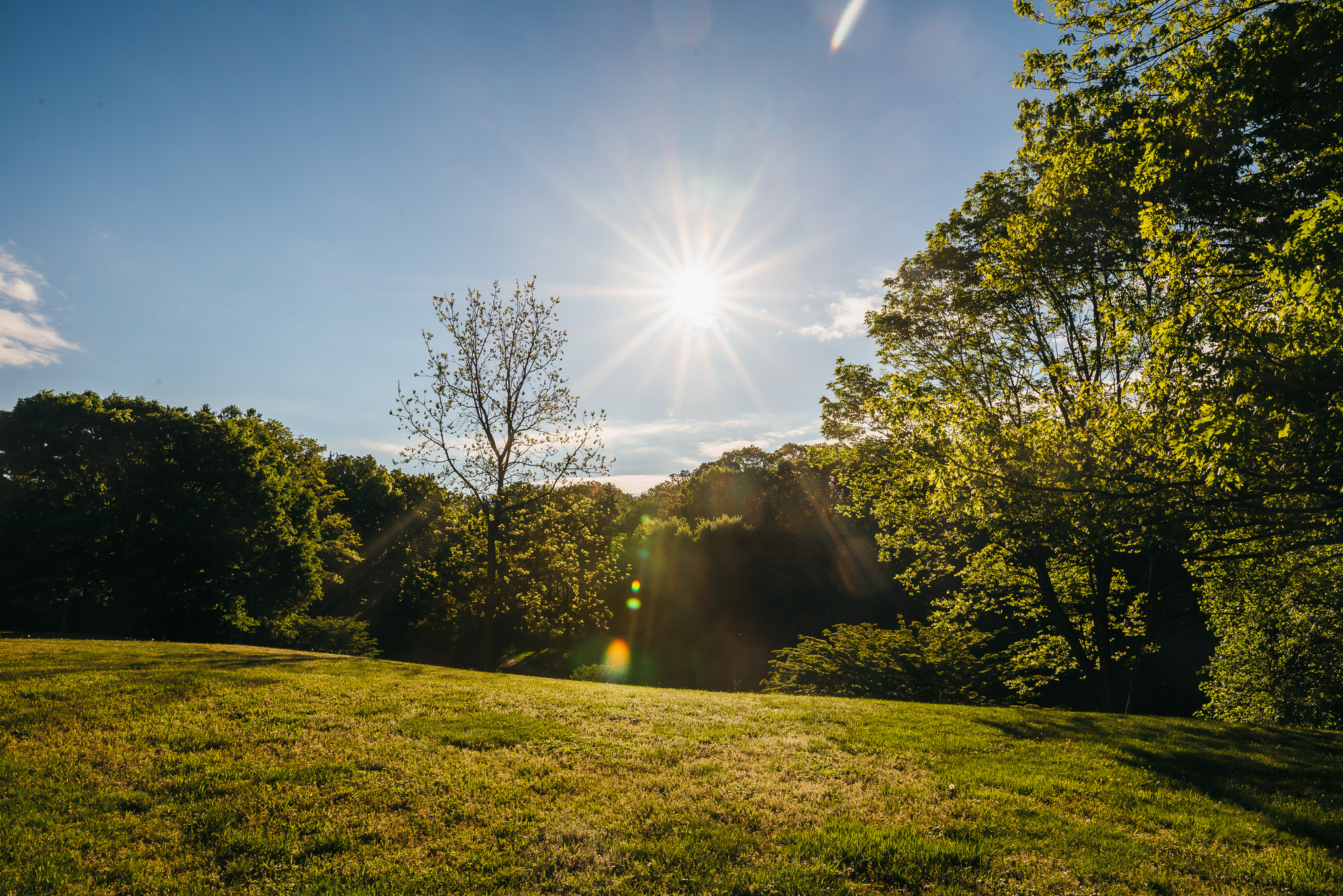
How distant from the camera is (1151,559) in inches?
638

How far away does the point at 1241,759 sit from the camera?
9242 mm

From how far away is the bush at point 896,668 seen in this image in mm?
19453

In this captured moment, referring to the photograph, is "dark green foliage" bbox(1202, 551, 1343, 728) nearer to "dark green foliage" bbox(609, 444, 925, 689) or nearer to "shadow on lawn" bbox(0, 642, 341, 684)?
"dark green foliage" bbox(609, 444, 925, 689)

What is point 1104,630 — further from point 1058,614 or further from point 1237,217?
point 1237,217

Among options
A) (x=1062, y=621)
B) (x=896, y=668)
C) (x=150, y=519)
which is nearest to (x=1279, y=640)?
(x=1062, y=621)

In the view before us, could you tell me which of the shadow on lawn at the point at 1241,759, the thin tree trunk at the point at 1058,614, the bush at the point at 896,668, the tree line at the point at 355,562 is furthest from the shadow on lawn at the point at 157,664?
the thin tree trunk at the point at 1058,614

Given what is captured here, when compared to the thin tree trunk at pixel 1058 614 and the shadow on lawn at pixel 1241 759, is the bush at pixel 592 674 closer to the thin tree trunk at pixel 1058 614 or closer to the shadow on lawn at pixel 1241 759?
the thin tree trunk at pixel 1058 614

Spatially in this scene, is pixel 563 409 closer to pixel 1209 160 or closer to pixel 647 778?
pixel 647 778

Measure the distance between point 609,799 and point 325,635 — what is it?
36.9m

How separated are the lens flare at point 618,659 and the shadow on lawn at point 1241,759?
24676 mm

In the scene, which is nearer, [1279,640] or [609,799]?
[609,799]

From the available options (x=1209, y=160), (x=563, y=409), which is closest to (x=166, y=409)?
(x=563, y=409)

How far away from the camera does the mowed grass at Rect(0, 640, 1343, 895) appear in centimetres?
505

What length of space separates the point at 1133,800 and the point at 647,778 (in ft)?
20.2
